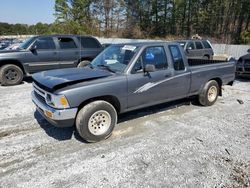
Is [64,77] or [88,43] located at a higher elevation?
[88,43]

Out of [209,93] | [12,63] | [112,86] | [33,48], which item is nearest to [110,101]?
[112,86]

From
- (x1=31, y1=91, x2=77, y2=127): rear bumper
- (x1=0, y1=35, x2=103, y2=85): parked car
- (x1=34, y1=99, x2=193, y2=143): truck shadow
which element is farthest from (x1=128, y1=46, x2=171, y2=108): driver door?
(x1=0, y1=35, x2=103, y2=85): parked car

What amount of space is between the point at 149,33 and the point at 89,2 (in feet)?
51.4

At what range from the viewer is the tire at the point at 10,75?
8352 mm

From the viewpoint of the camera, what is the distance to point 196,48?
1295cm

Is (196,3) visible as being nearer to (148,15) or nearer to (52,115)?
(148,15)

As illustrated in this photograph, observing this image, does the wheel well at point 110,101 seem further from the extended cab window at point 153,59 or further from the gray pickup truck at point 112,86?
the extended cab window at point 153,59

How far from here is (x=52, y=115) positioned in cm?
365

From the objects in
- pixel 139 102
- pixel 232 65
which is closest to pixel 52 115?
pixel 139 102

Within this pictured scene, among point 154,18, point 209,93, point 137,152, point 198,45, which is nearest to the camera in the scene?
point 137,152

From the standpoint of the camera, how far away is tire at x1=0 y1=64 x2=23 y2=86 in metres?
8.35

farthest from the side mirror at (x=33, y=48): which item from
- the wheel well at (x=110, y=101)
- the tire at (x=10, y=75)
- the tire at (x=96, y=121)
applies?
the tire at (x=96, y=121)

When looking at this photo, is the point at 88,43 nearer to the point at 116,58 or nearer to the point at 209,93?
the point at 116,58

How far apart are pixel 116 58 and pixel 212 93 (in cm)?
296
